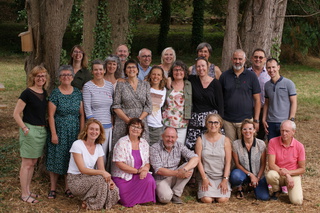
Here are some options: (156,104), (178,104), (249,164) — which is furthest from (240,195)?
(156,104)

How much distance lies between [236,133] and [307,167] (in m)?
1.69

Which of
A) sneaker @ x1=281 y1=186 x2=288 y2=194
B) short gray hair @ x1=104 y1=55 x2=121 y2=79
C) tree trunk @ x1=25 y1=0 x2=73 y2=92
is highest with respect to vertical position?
tree trunk @ x1=25 y1=0 x2=73 y2=92

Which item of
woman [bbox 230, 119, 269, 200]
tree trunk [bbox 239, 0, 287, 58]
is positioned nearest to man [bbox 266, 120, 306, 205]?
woman [bbox 230, 119, 269, 200]

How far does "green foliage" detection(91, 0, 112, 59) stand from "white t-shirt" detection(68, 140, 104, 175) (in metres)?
4.84

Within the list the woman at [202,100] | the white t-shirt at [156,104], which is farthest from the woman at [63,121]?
the woman at [202,100]

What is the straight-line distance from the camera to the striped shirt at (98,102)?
4906 millimetres

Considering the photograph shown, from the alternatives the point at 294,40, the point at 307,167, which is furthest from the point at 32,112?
the point at 294,40

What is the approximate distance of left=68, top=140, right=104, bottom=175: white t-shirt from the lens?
4.66 m

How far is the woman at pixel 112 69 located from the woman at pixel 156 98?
0.40m

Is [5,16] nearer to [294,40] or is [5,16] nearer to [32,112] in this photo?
[294,40]

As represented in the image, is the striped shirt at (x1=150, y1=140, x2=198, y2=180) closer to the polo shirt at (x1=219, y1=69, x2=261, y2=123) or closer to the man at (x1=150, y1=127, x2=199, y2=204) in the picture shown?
the man at (x1=150, y1=127, x2=199, y2=204)

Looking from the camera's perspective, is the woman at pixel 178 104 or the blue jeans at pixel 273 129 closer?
the woman at pixel 178 104

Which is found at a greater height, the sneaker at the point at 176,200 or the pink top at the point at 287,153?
the pink top at the point at 287,153

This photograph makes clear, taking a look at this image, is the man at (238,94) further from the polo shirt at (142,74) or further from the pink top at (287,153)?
the polo shirt at (142,74)
